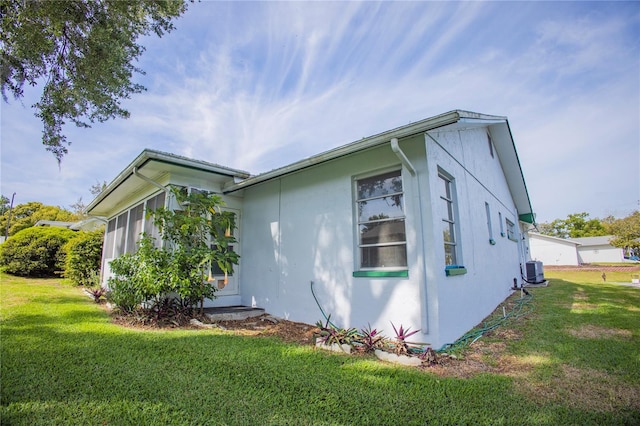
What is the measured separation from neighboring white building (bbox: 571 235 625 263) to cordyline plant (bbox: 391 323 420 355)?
48.6 metres

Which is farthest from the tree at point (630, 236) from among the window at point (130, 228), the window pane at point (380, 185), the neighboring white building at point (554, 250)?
the window at point (130, 228)

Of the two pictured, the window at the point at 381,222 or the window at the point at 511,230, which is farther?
the window at the point at 511,230

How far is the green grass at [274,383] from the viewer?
98.6 inches

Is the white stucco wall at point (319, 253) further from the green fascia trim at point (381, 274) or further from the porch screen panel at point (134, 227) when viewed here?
the porch screen panel at point (134, 227)

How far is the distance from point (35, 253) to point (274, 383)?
57.1 ft

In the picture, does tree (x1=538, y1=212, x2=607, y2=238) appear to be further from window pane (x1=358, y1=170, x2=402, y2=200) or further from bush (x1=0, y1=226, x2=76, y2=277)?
bush (x1=0, y1=226, x2=76, y2=277)

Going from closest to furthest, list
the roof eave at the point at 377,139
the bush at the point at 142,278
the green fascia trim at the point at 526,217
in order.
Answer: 1. the roof eave at the point at 377,139
2. the bush at the point at 142,278
3. the green fascia trim at the point at 526,217

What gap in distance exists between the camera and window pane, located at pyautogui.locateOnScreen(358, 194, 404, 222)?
5.04 metres

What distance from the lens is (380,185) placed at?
530 cm

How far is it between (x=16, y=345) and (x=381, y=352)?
4.93 m

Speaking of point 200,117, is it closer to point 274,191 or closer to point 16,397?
point 274,191

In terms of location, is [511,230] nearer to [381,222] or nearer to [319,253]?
[381,222]

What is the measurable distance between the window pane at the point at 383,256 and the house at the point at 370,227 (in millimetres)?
17

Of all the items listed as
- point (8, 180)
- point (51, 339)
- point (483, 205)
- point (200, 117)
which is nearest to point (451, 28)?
point (483, 205)
